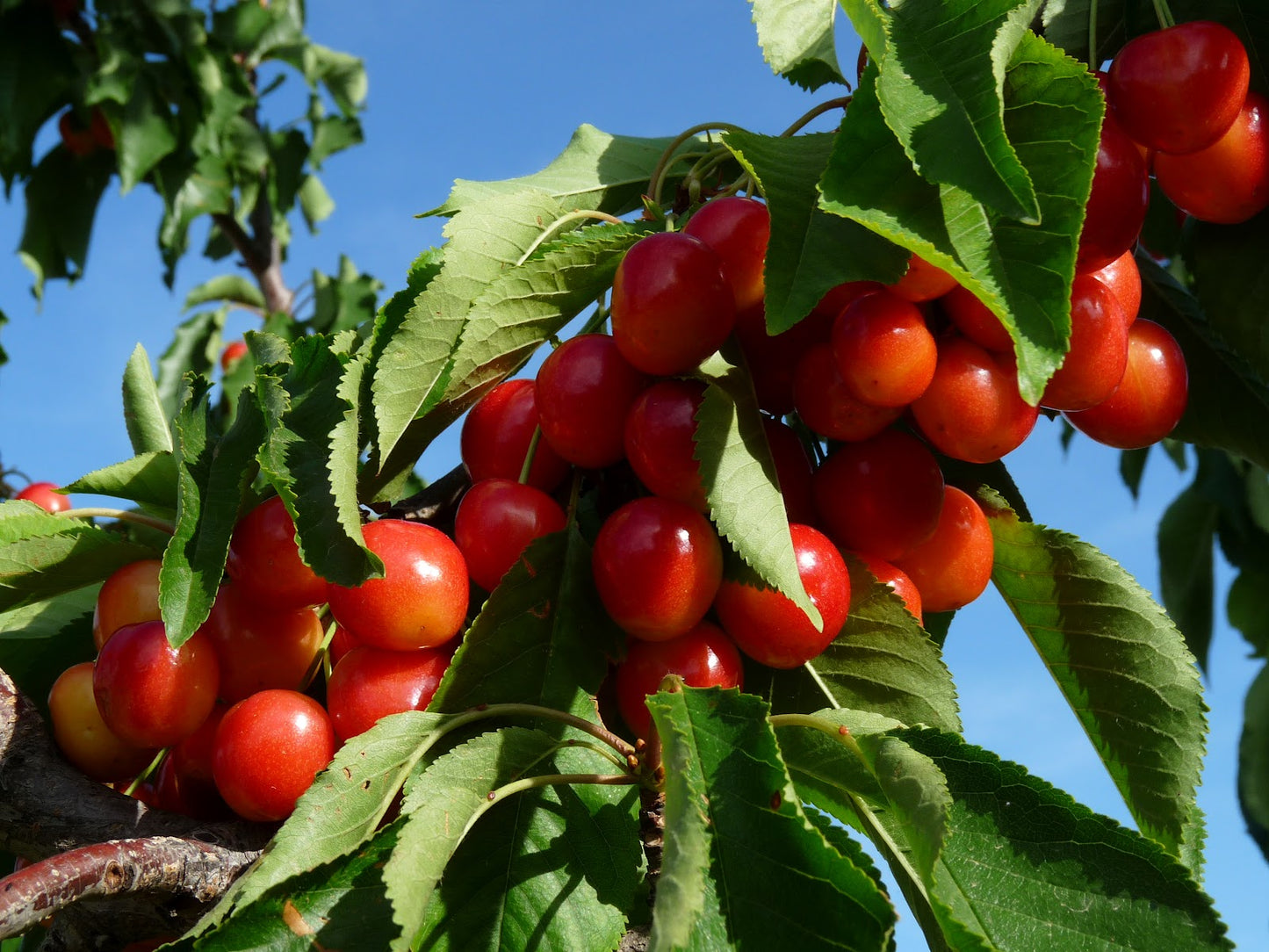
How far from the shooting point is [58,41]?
3.37m

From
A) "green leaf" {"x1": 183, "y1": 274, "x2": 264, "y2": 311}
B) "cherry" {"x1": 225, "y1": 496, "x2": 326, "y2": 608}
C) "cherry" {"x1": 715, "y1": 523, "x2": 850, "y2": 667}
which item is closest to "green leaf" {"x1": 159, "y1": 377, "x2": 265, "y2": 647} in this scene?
"cherry" {"x1": 225, "y1": 496, "x2": 326, "y2": 608}

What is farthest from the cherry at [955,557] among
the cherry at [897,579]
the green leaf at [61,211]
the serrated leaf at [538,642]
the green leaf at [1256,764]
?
the green leaf at [61,211]

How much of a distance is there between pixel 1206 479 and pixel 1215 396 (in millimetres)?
1921

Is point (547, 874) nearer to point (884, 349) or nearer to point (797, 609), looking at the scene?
point (797, 609)

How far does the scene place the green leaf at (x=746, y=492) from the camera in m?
0.71

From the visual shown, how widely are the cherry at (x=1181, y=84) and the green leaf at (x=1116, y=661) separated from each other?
33cm

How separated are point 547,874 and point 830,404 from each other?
15.3 inches

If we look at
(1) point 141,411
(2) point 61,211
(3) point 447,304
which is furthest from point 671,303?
(2) point 61,211

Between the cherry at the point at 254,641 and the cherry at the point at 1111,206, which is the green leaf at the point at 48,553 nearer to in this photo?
the cherry at the point at 254,641

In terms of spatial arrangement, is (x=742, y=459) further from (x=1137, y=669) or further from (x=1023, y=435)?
(x=1137, y=669)

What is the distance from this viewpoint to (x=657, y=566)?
77 centimetres

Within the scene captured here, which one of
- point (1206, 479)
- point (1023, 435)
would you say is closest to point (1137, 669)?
point (1023, 435)

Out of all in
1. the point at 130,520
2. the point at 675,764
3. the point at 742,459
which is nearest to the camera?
the point at 675,764

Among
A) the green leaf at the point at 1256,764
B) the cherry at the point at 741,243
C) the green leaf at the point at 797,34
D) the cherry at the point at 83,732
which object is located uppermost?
the green leaf at the point at 1256,764
